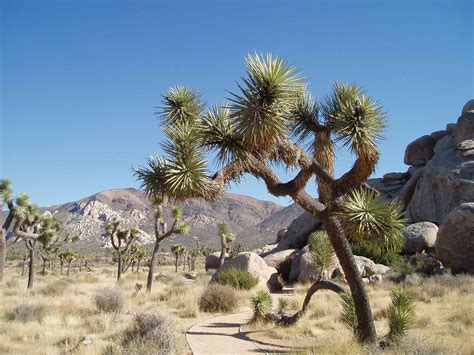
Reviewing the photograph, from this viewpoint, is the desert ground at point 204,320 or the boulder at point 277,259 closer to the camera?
the desert ground at point 204,320

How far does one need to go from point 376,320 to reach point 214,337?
4.24 m

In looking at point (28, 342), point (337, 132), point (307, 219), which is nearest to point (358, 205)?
point (337, 132)

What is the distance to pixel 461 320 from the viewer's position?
10.9 meters

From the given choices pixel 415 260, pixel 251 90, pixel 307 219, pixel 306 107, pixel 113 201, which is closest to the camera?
pixel 251 90

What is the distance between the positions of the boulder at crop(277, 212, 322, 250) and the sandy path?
1717 centimetres

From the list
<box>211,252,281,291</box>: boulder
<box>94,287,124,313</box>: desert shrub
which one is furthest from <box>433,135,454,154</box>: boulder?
<box>94,287,124,313</box>: desert shrub

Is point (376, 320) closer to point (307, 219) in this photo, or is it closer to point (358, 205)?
point (358, 205)

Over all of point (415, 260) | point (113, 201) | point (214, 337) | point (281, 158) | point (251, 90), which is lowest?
point (214, 337)

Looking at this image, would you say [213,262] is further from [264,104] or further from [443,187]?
[264,104]

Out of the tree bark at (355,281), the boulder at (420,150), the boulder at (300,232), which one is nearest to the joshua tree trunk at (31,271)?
the boulder at (300,232)

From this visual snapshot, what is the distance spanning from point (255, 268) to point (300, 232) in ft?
30.1

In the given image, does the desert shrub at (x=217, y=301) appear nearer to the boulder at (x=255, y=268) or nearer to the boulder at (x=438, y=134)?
the boulder at (x=255, y=268)

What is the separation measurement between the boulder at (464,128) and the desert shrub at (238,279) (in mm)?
16026

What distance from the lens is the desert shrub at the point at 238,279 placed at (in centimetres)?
1924
